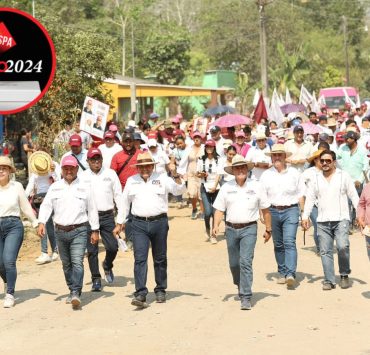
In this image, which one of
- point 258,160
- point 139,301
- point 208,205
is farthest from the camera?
point 208,205

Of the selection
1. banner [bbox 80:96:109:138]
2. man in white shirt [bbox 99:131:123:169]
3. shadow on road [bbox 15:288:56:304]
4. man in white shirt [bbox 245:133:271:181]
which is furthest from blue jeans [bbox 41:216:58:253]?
man in white shirt [bbox 245:133:271:181]

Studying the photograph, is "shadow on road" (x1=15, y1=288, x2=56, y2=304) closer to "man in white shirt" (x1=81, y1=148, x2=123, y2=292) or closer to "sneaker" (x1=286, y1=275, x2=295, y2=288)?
"man in white shirt" (x1=81, y1=148, x2=123, y2=292)

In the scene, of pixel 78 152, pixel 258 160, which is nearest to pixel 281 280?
pixel 78 152

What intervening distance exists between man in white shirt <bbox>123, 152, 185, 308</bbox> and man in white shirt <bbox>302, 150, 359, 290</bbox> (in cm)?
178

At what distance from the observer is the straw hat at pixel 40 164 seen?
13.5m

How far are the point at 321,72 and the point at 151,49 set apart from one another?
14.5 metres

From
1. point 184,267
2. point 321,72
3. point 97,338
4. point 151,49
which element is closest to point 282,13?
point 321,72

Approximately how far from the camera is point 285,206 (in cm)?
1166

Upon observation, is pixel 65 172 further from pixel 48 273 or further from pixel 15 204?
pixel 48 273

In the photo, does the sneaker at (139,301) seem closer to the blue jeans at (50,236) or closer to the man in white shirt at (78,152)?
the man in white shirt at (78,152)

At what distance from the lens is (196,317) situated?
32.8 feet

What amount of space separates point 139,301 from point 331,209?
2.56 metres

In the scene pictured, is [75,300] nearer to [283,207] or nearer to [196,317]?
[196,317]

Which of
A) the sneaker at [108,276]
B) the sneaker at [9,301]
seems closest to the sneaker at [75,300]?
the sneaker at [9,301]
